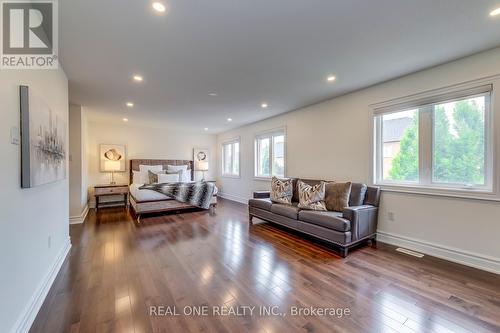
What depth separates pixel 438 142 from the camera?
2809mm

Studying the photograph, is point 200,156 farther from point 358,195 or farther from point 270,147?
point 358,195

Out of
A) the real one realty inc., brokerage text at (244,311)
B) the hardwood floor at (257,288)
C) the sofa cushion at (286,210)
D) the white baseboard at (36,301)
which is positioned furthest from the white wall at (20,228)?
the sofa cushion at (286,210)

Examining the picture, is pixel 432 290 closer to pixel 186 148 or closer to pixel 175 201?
pixel 175 201

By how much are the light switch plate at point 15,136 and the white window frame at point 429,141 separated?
13.4ft

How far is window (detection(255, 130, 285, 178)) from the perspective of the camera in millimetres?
5359

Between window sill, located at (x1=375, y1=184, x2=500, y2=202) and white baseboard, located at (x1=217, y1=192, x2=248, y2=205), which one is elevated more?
window sill, located at (x1=375, y1=184, x2=500, y2=202)

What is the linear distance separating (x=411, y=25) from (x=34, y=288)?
4.00 meters

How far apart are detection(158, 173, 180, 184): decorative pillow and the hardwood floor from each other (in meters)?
2.65

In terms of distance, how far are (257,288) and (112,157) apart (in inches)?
235

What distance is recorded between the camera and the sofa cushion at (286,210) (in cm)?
346

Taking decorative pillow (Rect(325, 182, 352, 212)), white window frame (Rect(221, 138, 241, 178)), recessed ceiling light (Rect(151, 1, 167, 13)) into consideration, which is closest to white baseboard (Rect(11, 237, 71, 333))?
recessed ceiling light (Rect(151, 1, 167, 13))

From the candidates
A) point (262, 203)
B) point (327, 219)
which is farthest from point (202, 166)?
point (327, 219)

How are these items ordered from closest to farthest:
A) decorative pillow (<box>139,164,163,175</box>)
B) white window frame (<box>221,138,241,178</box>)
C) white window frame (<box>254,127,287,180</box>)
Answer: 1. white window frame (<box>254,127,287,180</box>)
2. decorative pillow (<box>139,164,163,175</box>)
3. white window frame (<box>221,138,241,178</box>)

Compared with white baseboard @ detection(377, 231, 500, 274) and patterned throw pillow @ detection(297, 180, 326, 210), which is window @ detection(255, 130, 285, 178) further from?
white baseboard @ detection(377, 231, 500, 274)
